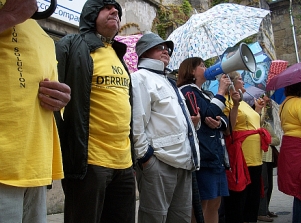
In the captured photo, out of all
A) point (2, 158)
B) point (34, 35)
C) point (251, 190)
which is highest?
point (34, 35)

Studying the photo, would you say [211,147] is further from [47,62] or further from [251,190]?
[47,62]

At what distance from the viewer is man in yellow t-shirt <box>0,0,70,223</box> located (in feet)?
4.84

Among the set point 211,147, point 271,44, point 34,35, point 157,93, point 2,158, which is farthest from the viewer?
point 271,44

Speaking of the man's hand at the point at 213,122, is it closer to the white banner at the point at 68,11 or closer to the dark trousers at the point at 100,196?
the dark trousers at the point at 100,196

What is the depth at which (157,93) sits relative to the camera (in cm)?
304

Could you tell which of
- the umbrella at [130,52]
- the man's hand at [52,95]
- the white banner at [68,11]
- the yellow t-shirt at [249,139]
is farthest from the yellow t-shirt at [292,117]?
the white banner at [68,11]

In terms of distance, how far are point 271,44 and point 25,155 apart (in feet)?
39.4

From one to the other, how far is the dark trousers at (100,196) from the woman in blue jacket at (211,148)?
105 cm

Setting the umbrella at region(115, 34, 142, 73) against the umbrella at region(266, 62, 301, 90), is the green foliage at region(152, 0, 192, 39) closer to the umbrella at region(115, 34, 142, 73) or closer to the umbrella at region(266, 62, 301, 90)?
the umbrella at region(115, 34, 142, 73)

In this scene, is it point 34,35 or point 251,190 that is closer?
point 34,35

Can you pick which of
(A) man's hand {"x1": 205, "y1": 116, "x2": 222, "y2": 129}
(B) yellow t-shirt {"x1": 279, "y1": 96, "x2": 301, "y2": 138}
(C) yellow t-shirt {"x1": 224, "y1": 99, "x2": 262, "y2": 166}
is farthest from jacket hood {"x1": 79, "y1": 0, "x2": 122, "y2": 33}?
(B) yellow t-shirt {"x1": 279, "y1": 96, "x2": 301, "y2": 138}

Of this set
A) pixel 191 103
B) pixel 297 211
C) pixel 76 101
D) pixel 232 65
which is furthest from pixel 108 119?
pixel 297 211

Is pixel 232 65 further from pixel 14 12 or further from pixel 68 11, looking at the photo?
pixel 68 11

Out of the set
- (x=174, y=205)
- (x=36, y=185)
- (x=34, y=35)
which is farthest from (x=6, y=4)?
(x=174, y=205)
